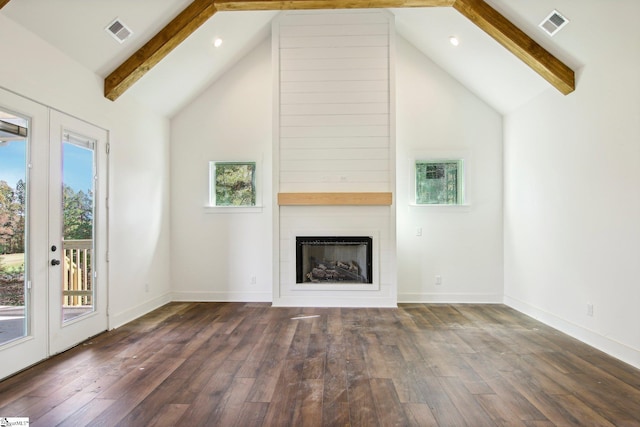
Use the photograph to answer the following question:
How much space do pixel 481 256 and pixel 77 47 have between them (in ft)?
18.1

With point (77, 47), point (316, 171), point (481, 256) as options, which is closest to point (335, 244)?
point (316, 171)

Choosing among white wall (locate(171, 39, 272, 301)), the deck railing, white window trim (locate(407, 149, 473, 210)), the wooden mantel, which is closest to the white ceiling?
white wall (locate(171, 39, 272, 301))

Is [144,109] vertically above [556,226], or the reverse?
[144,109]

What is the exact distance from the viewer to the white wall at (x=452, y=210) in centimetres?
531

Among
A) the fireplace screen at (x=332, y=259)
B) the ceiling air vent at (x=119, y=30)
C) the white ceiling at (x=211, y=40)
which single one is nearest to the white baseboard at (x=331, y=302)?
the fireplace screen at (x=332, y=259)

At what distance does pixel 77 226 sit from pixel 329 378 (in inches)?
113

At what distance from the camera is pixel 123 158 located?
14.2 feet

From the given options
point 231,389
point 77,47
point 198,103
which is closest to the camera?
point 231,389

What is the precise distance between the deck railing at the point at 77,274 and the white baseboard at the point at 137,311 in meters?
0.43

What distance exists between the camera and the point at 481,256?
17.4 feet

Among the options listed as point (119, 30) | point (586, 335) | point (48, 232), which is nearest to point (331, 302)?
point (586, 335)

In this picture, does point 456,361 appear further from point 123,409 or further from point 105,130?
point 105,130

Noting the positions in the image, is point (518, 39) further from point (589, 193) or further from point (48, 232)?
point (48, 232)

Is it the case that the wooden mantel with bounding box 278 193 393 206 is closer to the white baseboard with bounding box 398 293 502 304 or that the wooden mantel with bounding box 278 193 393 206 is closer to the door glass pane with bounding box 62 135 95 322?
the white baseboard with bounding box 398 293 502 304
